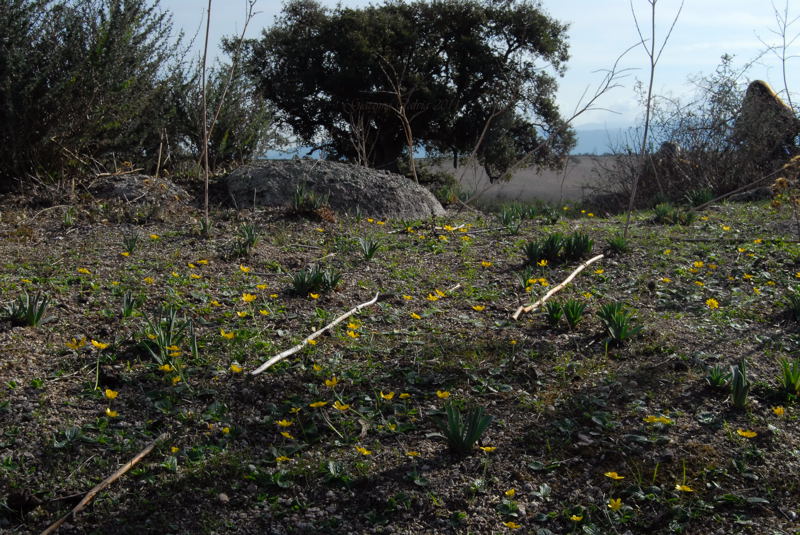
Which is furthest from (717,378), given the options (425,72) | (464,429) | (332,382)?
(425,72)

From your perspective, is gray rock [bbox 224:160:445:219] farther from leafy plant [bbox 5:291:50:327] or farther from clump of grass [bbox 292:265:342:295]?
leafy plant [bbox 5:291:50:327]

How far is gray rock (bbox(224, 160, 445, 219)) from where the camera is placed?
20.4ft

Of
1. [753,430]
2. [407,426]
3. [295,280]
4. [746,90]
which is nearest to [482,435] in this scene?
[407,426]

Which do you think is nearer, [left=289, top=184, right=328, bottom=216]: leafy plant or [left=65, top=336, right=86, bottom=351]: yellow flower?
[left=65, top=336, right=86, bottom=351]: yellow flower

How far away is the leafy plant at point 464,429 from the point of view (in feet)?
7.97

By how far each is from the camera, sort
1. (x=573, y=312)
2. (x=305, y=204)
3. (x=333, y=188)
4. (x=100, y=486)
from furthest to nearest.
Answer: (x=333, y=188), (x=305, y=204), (x=573, y=312), (x=100, y=486)

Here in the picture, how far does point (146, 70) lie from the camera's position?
629 cm

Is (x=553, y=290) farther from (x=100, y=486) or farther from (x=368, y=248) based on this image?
(x=100, y=486)

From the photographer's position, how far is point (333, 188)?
249 inches

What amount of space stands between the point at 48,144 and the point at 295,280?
3271 millimetres

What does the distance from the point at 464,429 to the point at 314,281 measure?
5.50 ft

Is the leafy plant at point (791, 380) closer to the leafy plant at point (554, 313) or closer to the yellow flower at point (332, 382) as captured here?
the leafy plant at point (554, 313)

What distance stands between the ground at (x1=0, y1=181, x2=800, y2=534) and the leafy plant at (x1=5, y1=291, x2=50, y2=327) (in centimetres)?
5

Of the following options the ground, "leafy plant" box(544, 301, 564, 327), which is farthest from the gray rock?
"leafy plant" box(544, 301, 564, 327)
